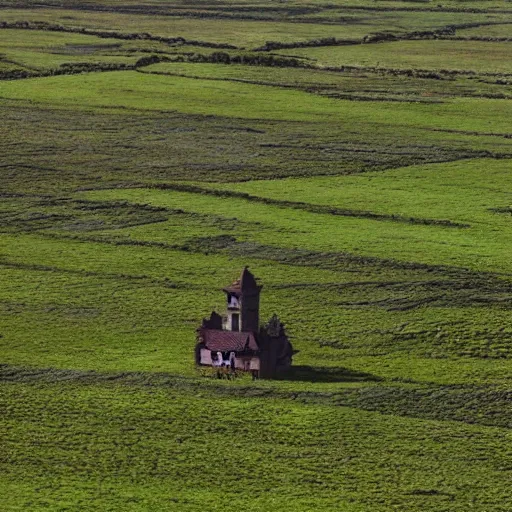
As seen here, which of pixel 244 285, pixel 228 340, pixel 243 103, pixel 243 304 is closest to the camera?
pixel 244 285

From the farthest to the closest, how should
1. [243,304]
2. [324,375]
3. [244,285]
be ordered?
[324,375] < [243,304] < [244,285]

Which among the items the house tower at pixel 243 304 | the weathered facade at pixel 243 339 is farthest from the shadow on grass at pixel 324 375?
the house tower at pixel 243 304

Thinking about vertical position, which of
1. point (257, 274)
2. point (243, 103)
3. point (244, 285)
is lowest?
point (257, 274)

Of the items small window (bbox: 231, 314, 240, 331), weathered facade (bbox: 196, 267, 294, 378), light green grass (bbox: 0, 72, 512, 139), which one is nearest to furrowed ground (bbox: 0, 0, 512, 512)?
light green grass (bbox: 0, 72, 512, 139)

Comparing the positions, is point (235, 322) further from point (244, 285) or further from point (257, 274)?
point (257, 274)

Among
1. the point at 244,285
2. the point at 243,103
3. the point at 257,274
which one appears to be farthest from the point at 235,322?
the point at 243,103

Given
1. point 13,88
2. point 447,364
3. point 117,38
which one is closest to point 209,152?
point 13,88
